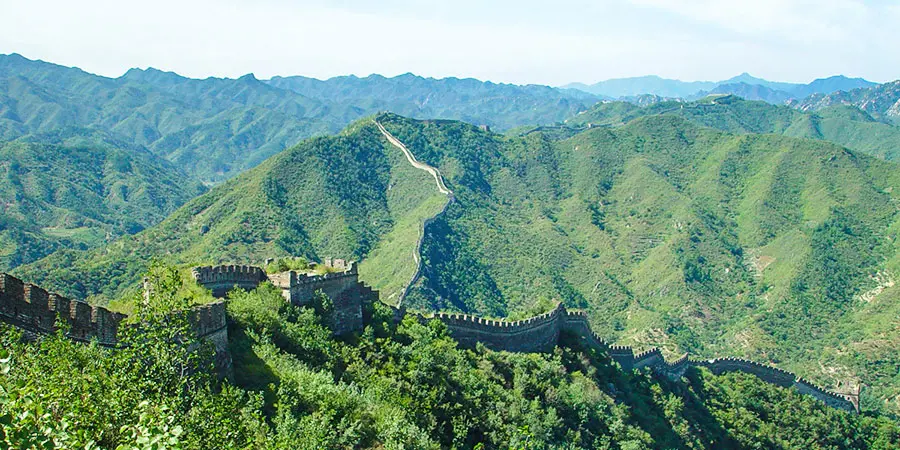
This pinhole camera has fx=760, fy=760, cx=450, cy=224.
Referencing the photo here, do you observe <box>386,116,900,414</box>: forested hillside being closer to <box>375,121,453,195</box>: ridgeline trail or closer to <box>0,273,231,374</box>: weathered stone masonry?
<box>375,121,453,195</box>: ridgeline trail

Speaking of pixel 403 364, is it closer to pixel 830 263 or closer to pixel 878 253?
pixel 830 263

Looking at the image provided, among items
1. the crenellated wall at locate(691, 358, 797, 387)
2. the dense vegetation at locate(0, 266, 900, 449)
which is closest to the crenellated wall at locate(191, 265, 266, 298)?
the dense vegetation at locate(0, 266, 900, 449)

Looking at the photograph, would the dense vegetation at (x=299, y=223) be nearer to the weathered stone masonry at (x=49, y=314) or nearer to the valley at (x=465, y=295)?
the valley at (x=465, y=295)

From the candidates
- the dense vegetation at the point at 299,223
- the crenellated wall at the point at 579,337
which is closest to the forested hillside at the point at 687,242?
the dense vegetation at the point at 299,223

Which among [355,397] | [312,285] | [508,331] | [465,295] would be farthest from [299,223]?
[355,397]

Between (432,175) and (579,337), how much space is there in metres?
87.8

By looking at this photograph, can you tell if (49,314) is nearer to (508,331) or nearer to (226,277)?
(226,277)

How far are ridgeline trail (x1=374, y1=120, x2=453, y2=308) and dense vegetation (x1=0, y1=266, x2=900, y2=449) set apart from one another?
3162cm

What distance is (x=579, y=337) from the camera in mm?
44625

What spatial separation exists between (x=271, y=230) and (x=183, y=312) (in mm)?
84401

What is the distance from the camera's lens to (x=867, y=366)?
81.8 metres

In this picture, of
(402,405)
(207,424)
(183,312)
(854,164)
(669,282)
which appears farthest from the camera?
(854,164)

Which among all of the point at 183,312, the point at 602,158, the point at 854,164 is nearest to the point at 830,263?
the point at 854,164

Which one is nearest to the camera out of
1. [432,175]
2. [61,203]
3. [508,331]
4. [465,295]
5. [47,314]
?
[47,314]
